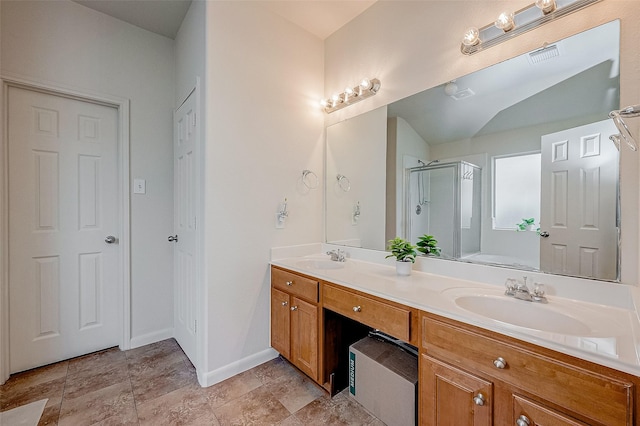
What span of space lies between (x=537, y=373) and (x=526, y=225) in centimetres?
76

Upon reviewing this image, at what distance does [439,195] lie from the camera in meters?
1.71

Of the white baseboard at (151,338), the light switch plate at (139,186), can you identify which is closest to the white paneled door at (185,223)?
the white baseboard at (151,338)

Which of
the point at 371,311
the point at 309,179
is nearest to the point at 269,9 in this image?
the point at 309,179

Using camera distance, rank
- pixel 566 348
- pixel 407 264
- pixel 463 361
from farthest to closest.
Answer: pixel 407 264 < pixel 463 361 < pixel 566 348

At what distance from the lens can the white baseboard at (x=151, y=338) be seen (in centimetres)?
225

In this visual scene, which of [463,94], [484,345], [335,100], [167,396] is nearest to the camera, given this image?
[484,345]

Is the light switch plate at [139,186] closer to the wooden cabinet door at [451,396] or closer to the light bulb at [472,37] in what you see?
the wooden cabinet door at [451,396]

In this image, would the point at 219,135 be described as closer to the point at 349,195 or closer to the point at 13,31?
the point at 349,195

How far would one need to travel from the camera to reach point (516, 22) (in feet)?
4.37

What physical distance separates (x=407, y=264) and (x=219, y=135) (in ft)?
4.74

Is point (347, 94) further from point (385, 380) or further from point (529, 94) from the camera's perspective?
point (385, 380)

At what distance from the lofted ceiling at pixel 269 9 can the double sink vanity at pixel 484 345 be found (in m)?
1.92

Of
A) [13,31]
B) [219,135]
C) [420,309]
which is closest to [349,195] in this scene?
[219,135]

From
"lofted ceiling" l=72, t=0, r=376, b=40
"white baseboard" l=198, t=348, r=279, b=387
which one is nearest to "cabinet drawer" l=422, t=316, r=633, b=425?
"white baseboard" l=198, t=348, r=279, b=387
